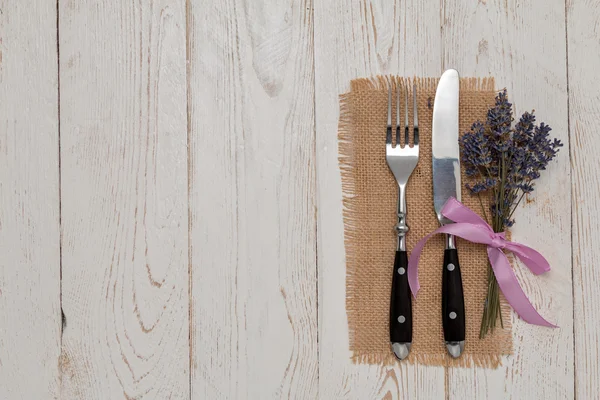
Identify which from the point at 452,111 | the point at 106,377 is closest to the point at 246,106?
the point at 452,111

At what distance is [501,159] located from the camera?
81 cm

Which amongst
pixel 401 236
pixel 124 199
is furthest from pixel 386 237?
pixel 124 199

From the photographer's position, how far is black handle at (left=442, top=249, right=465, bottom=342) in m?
0.82

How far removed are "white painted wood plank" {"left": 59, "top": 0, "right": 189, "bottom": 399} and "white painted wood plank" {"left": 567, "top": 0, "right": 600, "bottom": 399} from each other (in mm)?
616

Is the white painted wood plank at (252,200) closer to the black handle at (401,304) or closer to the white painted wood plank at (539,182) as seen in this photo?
the black handle at (401,304)

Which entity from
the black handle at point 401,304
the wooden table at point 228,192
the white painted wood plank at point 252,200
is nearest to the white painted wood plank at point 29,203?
the wooden table at point 228,192

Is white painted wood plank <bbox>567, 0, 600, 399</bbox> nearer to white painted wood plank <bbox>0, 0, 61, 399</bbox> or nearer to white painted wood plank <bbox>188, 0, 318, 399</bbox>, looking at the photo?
white painted wood plank <bbox>188, 0, 318, 399</bbox>

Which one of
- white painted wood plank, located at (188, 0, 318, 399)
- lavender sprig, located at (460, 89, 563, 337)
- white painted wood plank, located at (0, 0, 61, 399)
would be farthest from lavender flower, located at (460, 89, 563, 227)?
white painted wood plank, located at (0, 0, 61, 399)

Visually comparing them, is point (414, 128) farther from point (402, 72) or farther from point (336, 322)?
point (336, 322)

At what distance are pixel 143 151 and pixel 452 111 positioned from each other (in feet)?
1.61

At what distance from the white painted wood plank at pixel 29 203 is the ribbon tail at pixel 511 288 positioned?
68cm

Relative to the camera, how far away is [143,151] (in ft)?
2.88

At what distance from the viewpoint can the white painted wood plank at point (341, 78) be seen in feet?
2.80

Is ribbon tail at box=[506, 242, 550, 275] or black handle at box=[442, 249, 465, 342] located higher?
ribbon tail at box=[506, 242, 550, 275]
